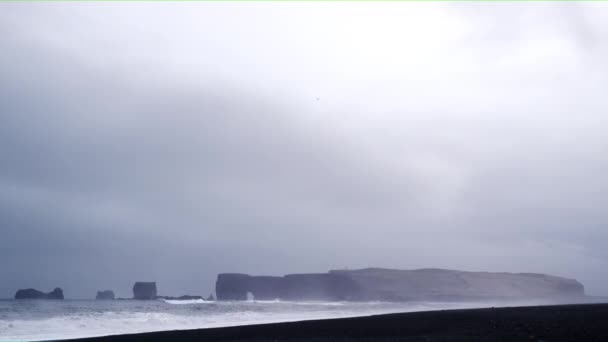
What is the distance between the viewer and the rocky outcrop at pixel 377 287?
12275 cm

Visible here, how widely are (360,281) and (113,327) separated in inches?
3929

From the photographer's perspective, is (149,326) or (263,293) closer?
(149,326)

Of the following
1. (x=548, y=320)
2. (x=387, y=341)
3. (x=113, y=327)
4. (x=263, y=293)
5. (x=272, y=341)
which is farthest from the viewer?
(x=263, y=293)

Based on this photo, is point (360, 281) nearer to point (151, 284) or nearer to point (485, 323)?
point (151, 284)

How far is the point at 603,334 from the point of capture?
55.7 feet

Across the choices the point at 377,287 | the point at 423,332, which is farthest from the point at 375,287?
the point at 423,332

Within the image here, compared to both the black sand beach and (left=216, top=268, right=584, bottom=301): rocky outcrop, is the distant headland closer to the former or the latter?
(left=216, top=268, right=584, bottom=301): rocky outcrop

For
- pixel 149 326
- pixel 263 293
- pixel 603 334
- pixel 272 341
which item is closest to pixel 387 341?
pixel 272 341

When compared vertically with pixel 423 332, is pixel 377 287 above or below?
above

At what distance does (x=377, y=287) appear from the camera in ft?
408

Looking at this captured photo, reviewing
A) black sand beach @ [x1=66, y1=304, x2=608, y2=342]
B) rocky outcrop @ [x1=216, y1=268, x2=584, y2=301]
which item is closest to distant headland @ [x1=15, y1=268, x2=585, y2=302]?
rocky outcrop @ [x1=216, y1=268, x2=584, y2=301]

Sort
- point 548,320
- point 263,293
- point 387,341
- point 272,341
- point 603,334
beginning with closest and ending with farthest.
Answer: point 603,334
point 387,341
point 272,341
point 548,320
point 263,293

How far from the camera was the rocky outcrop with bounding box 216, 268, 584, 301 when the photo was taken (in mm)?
122750

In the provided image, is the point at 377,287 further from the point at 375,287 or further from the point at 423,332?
the point at 423,332
